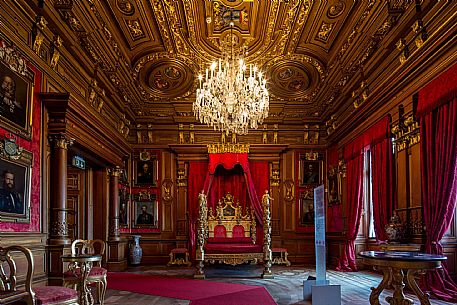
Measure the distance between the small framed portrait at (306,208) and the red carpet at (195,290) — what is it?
15.4 feet

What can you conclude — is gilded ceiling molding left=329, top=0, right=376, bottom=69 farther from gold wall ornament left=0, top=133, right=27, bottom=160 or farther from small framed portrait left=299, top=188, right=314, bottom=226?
gold wall ornament left=0, top=133, right=27, bottom=160

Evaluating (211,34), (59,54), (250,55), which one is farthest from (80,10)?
(250,55)

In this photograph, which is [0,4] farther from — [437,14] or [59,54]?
[437,14]

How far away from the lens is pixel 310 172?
13266mm

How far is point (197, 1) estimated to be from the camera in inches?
333

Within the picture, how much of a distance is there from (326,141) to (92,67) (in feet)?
22.7

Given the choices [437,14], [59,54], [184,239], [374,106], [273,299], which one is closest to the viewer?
[437,14]

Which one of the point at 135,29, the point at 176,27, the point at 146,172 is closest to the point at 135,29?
the point at 135,29

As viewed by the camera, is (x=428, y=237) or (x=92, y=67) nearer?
(x=428, y=237)

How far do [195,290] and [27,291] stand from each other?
4229 millimetres

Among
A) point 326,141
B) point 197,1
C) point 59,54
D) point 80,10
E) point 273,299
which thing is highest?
point 197,1

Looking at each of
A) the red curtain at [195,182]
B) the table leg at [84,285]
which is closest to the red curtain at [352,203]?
the red curtain at [195,182]

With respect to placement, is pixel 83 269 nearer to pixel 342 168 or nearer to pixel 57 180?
pixel 57 180

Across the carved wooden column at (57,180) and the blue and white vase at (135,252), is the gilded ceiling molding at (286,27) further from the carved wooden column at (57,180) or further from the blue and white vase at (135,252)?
the blue and white vase at (135,252)
